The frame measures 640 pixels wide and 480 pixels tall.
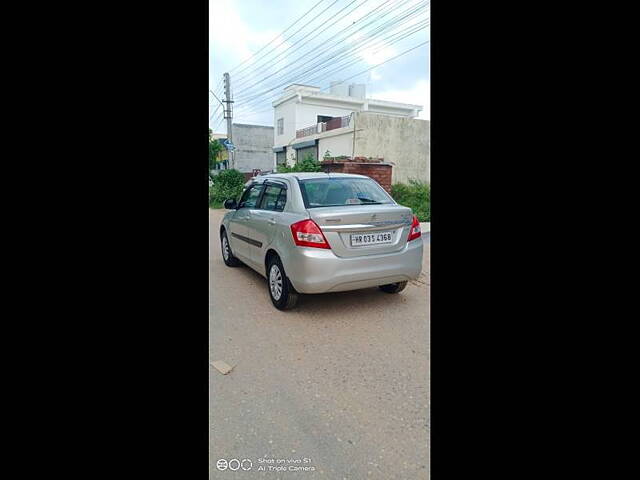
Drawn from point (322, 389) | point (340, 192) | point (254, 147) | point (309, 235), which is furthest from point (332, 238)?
point (254, 147)

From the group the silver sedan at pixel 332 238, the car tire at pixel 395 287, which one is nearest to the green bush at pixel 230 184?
the silver sedan at pixel 332 238

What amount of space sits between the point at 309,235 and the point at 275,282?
2.20 ft

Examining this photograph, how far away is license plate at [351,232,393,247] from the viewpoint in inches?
126

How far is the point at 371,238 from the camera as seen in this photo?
326 centimetres

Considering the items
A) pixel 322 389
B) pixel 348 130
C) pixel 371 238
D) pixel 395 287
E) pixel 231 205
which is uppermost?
pixel 348 130

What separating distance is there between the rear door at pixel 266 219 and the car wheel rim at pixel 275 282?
0.25 m

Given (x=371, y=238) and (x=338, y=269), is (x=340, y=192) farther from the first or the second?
(x=338, y=269)

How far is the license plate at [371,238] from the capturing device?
10.5 feet

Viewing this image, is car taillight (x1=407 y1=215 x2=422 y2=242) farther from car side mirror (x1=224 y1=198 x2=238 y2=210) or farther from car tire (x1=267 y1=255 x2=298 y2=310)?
car side mirror (x1=224 y1=198 x2=238 y2=210)

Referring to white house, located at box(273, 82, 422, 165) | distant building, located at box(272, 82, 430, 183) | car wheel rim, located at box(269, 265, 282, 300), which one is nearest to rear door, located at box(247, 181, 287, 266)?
car wheel rim, located at box(269, 265, 282, 300)

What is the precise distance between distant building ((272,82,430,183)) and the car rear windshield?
3.65 meters

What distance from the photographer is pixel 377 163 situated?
9844 millimetres
